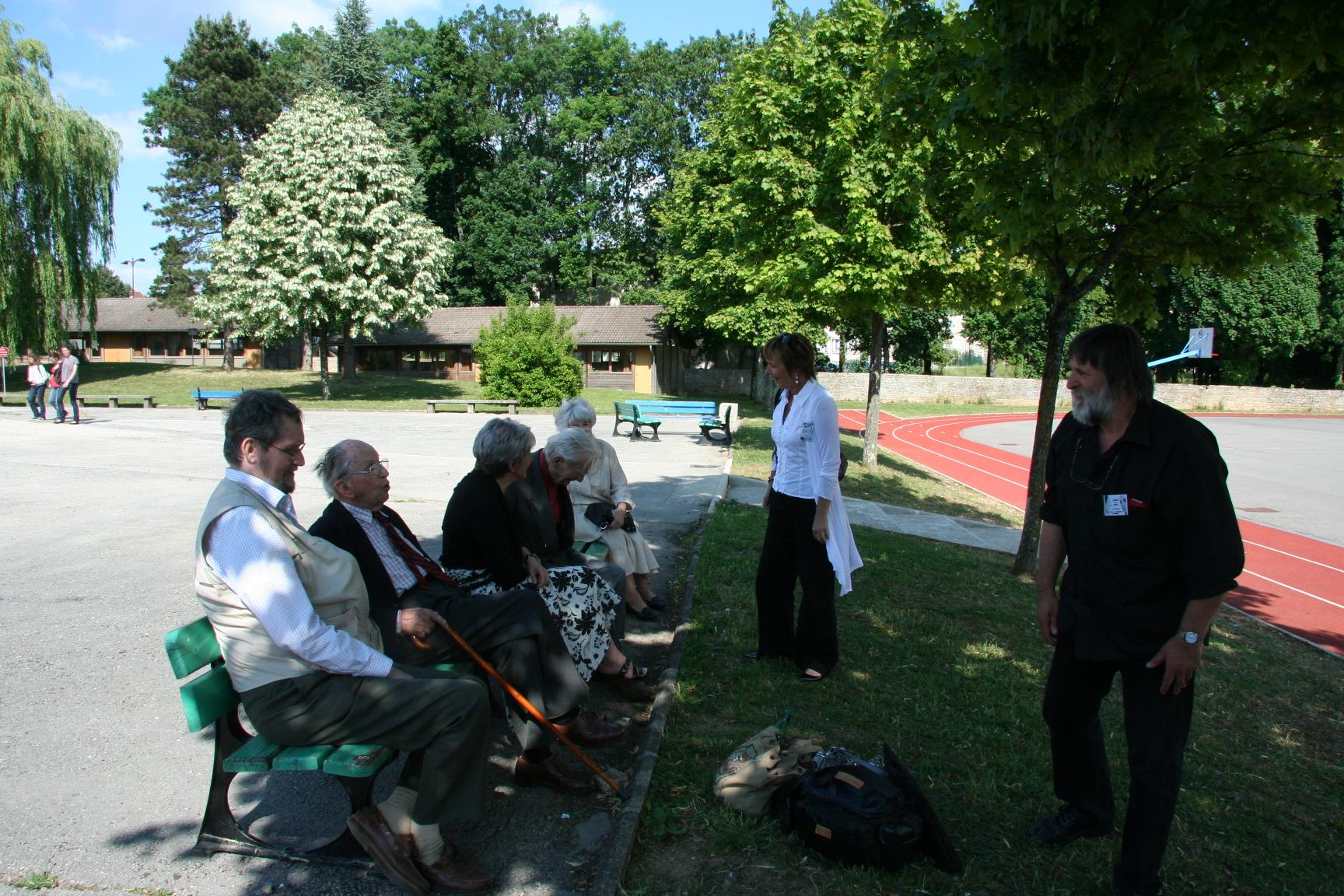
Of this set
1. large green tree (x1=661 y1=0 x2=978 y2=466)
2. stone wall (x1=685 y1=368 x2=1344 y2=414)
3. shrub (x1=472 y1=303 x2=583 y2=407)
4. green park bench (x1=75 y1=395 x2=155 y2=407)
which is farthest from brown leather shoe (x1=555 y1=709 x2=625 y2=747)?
stone wall (x1=685 y1=368 x2=1344 y2=414)

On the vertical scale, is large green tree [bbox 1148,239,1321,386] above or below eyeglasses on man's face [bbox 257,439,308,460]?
above

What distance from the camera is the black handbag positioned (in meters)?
5.79

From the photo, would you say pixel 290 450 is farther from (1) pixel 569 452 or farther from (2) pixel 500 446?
(1) pixel 569 452

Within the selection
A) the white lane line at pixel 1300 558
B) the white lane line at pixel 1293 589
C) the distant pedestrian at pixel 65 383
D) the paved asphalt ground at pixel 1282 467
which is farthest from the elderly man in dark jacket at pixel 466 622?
the distant pedestrian at pixel 65 383

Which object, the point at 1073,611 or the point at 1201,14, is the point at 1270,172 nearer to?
the point at 1201,14

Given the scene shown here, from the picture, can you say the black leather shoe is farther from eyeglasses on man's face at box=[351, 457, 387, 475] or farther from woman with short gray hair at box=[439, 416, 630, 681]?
eyeglasses on man's face at box=[351, 457, 387, 475]

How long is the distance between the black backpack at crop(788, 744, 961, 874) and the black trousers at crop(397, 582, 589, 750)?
1140 mm

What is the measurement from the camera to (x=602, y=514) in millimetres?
5816

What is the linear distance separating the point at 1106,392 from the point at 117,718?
468cm

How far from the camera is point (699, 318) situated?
40344 mm

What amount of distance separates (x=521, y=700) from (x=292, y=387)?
37.7m

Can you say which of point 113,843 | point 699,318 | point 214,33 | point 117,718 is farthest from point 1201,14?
point 214,33

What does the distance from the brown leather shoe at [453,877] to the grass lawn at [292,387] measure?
1002 inches

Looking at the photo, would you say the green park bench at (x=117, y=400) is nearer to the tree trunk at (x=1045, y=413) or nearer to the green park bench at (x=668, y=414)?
the green park bench at (x=668, y=414)
